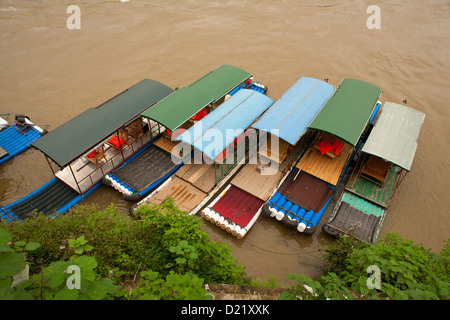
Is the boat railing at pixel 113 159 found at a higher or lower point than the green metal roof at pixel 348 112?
lower

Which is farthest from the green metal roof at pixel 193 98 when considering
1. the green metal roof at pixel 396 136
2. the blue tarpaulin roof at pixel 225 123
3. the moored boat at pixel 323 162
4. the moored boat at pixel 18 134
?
the green metal roof at pixel 396 136

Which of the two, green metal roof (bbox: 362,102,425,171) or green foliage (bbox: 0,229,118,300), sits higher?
green foliage (bbox: 0,229,118,300)

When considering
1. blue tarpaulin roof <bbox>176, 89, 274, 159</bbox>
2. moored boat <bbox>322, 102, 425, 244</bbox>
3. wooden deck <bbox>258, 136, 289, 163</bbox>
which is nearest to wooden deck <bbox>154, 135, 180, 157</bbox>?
blue tarpaulin roof <bbox>176, 89, 274, 159</bbox>

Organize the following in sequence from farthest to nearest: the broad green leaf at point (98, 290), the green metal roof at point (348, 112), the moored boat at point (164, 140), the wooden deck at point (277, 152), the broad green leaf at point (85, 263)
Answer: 1. the wooden deck at point (277, 152)
2. the moored boat at point (164, 140)
3. the green metal roof at point (348, 112)
4. the broad green leaf at point (85, 263)
5. the broad green leaf at point (98, 290)

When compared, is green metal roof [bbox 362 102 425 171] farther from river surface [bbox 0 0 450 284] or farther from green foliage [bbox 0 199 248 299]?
green foliage [bbox 0 199 248 299]

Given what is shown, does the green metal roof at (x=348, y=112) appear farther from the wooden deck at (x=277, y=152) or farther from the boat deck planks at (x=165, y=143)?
the boat deck planks at (x=165, y=143)

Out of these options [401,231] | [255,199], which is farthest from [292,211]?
[401,231]

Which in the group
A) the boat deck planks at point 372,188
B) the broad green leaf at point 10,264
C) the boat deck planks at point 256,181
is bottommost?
the boat deck planks at point 372,188
